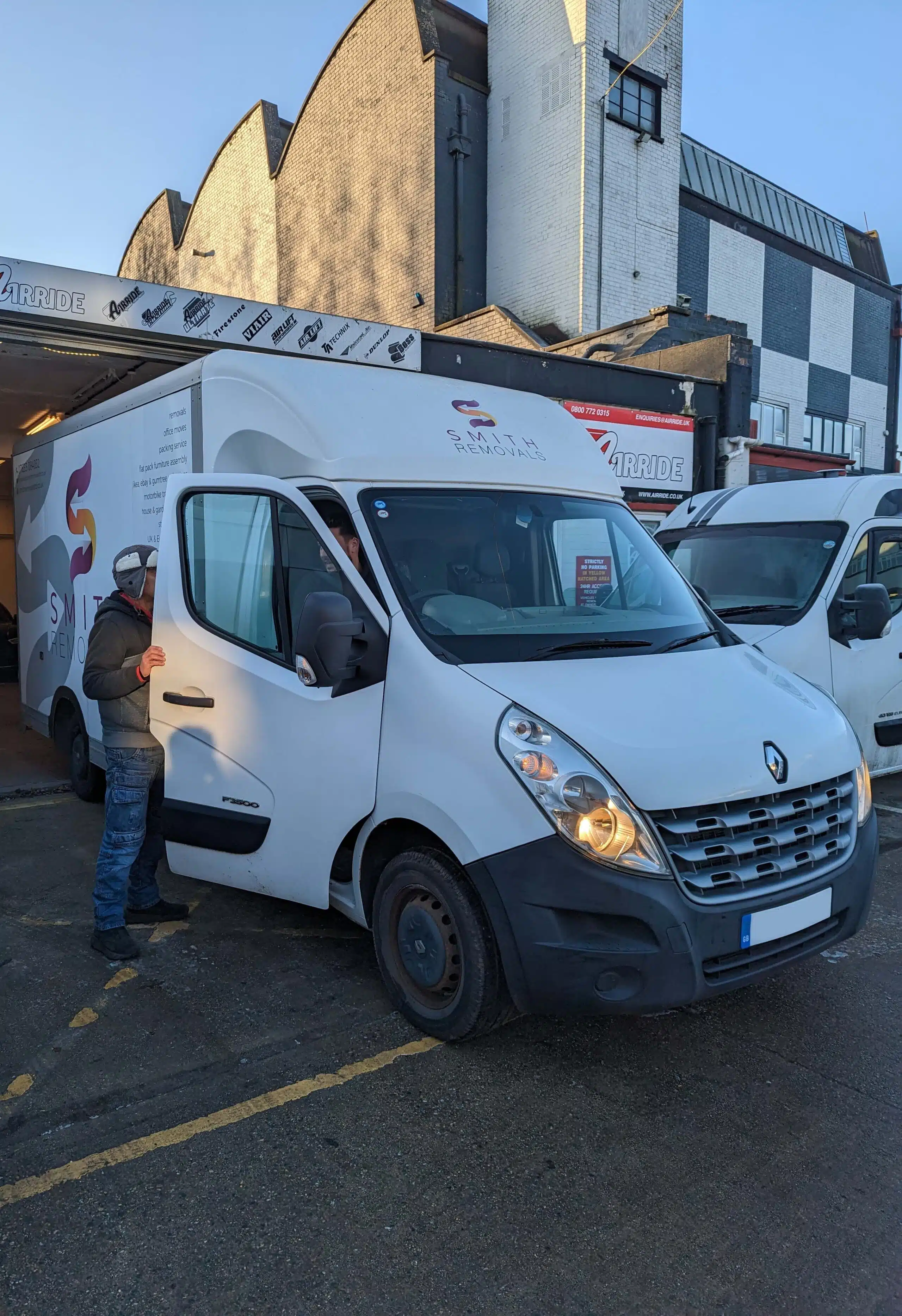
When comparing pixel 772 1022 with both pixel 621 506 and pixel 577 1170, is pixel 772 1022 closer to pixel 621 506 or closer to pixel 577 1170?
pixel 577 1170

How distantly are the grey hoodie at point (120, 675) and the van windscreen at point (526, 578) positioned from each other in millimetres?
1316

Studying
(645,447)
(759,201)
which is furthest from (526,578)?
(759,201)

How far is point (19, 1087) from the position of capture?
3.29 metres

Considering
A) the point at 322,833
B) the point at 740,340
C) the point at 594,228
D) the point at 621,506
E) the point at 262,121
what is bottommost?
the point at 322,833

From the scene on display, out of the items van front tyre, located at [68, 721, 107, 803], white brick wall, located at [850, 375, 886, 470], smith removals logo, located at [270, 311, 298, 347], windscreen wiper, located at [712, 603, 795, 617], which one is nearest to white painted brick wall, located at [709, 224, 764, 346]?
white brick wall, located at [850, 375, 886, 470]

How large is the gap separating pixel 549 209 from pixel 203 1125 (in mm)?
20369

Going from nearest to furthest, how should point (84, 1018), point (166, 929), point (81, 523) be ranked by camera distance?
1. point (84, 1018)
2. point (166, 929)
3. point (81, 523)

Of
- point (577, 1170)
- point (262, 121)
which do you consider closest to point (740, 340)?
point (577, 1170)

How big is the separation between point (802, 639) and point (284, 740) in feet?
13.4

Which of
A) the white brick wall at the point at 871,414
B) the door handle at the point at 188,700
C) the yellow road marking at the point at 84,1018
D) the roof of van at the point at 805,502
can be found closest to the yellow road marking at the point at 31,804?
the door handle at the point at 188,700

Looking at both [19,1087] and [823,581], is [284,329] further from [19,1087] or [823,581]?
[19,1087]

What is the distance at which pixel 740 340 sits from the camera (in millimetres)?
13875

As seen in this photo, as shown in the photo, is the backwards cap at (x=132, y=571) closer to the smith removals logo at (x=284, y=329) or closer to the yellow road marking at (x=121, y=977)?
the yellow road marking at (x=121, y=977)

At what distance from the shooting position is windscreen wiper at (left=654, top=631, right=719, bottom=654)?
150 inches
